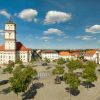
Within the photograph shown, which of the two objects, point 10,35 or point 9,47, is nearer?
point 10,35

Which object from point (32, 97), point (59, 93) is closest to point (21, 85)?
point (32, 97)

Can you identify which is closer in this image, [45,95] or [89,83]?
[45,95]

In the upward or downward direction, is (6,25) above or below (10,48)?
above

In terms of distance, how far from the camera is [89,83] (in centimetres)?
5572

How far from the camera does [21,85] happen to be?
39844mm

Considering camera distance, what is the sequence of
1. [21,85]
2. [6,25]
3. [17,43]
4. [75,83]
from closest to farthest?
[21,85], [75,83], [6,25], [17,43]

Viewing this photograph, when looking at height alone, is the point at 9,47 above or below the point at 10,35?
below

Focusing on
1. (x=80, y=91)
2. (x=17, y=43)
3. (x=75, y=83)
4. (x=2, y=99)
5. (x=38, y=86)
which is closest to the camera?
(x=2, y=99)

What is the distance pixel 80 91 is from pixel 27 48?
3548 inches

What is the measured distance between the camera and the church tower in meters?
123

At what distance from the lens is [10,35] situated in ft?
403

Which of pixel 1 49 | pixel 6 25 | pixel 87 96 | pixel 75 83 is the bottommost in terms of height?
pixel 87 96

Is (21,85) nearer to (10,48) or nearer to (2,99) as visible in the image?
(2,99)

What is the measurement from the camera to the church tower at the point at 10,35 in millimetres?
122688
